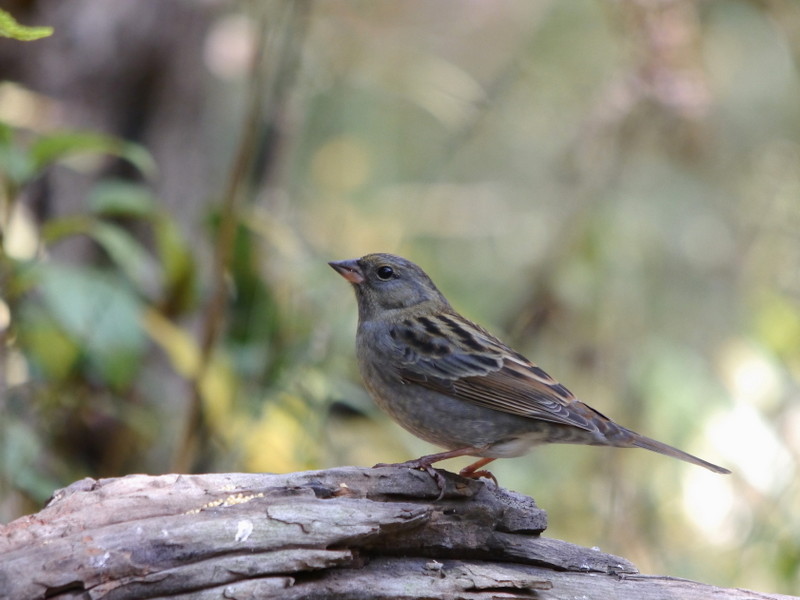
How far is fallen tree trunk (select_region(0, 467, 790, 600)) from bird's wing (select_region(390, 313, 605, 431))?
1.45 feet

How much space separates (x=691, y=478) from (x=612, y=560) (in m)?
2.94

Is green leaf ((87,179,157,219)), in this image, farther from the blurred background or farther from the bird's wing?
the bird's wing

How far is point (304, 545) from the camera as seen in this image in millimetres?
2840

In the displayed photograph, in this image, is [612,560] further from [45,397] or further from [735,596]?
[45,397]

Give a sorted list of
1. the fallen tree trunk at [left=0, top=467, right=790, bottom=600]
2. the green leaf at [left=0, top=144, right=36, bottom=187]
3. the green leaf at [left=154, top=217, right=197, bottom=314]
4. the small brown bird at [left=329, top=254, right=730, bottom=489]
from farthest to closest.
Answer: the green leaf at [left=154, top=217, right=197, bottom=314] < the green leaf at [left=0, top=144, right=36, bottom=187] < the small brown bird at [left=329, top=254, right=730, bottom=489] < the fallen tree trunk at [left=0, top=467, right=790, bottom=600]

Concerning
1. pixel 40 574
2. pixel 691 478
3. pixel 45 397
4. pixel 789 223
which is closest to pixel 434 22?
pixel 789 223

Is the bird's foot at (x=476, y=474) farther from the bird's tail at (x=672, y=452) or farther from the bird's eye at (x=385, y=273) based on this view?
the bird's eye at (x=385, y=273)

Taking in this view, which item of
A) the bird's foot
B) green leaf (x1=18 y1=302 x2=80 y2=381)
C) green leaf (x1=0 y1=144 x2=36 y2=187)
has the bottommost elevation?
the bird's foot

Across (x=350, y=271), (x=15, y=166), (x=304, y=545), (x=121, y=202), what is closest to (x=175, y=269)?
(x=121, y=202)

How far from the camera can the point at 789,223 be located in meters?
5.91

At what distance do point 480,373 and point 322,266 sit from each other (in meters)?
1.89

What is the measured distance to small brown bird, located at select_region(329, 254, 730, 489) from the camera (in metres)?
3.77

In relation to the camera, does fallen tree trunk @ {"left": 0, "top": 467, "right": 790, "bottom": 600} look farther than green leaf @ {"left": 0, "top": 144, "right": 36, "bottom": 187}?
No

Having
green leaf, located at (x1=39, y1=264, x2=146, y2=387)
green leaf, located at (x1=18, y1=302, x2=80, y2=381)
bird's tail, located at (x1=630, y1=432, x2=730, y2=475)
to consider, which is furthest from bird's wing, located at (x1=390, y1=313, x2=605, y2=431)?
green leaf, located at (x1=18, y1=302, x2=80, y2=381)
